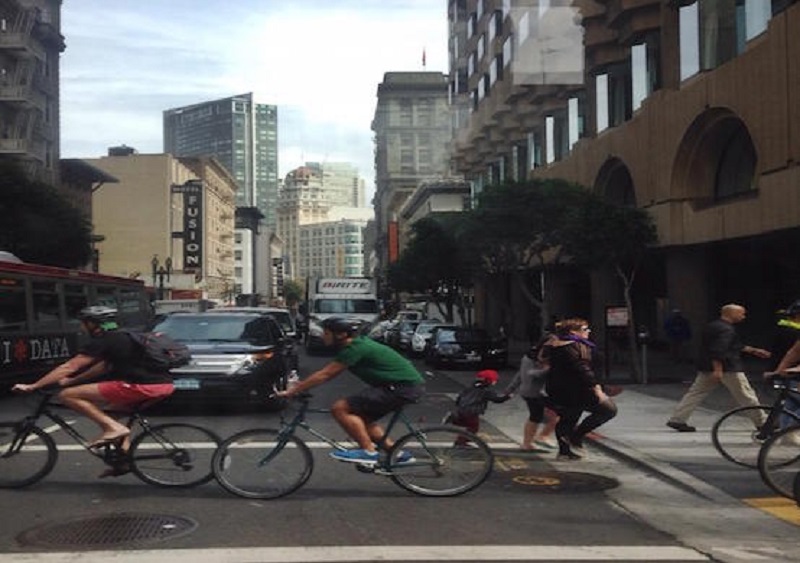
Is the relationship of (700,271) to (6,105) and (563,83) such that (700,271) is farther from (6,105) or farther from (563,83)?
(6,105)

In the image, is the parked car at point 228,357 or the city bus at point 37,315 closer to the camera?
the parked car at point 228,357

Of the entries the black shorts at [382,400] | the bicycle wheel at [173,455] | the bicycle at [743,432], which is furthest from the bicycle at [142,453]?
the bicycle at [743,432]

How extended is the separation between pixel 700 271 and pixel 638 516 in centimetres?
2014

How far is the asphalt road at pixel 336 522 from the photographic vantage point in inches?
238

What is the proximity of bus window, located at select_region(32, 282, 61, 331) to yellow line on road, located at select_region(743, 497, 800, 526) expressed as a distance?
14.7 m

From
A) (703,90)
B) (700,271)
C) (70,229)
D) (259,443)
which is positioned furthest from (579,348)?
(70,229)

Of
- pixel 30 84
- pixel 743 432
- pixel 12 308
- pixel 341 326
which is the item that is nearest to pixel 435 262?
pixel 30 84

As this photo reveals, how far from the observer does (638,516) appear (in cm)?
730

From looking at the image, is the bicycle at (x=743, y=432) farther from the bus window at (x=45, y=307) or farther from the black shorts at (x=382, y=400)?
the bus window at (x=45, y=307)

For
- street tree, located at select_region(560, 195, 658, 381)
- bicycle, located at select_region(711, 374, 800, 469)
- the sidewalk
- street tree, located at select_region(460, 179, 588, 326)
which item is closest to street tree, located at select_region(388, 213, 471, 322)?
street tree, located at select_region(460, 179, 588, 326)

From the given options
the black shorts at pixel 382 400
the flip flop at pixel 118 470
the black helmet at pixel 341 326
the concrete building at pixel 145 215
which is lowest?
the flip flop at pixel 118 470

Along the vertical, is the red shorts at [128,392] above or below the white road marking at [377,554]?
above

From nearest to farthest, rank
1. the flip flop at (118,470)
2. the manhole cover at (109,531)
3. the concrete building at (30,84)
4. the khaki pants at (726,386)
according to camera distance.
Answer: the manhole cover at (109,531), the flip flop at (118,470), the khaki pants at (726,386), the concrete building at (30,84)

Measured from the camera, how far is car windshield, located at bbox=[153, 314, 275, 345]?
13977 millimetres
